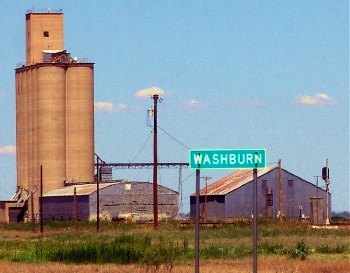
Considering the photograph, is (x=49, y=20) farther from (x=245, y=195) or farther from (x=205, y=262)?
(x=205, y=262)

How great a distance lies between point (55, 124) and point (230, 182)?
1697 centimetres

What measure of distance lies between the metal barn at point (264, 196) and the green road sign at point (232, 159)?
75.6 metres

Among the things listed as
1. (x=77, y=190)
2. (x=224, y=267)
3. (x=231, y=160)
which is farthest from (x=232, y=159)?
(x=77, y=190)

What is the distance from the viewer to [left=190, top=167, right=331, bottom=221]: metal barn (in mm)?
94938

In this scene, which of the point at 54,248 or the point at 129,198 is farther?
the point at 129,198

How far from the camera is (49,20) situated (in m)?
107

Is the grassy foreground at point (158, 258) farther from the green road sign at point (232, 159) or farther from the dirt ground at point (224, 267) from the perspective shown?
the green road sign at point (232, 159)

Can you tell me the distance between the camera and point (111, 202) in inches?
3885

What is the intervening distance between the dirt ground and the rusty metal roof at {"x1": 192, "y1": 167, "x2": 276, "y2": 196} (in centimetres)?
6471

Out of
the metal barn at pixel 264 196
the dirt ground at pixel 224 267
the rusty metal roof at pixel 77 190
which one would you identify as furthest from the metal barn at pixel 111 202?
the dirt ground at pixel 224 267

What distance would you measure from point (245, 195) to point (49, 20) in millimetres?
27528

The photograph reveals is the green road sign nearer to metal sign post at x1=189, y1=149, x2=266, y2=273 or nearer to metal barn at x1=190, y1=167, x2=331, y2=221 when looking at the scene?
metal sign post at x1=189, y1=149, x2=266, y2=273

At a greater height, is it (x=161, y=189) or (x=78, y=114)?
(x=78, y=114)

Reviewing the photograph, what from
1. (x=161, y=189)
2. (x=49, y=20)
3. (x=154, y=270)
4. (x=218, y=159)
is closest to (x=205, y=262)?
(x=154, y=270)
